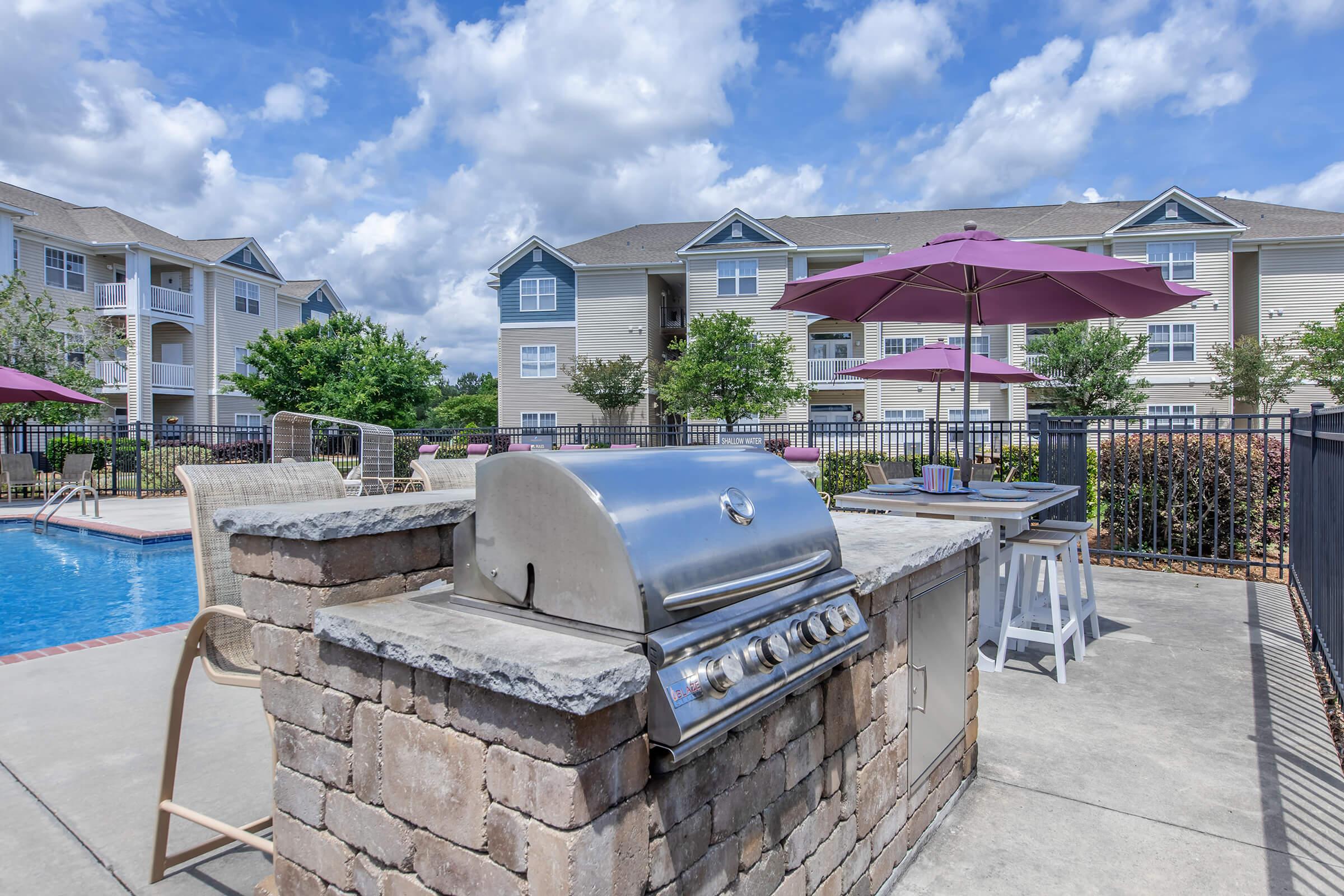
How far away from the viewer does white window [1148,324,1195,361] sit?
23.8 meters

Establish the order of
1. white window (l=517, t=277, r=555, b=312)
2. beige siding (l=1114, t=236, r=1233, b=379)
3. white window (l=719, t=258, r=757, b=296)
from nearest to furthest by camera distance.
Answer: beige siding (l=1114, t=236, r=1233, b=379) → white window (l=719, t=258, r=757, b=296) → white window (l=517, t=277, r=555, b=312)

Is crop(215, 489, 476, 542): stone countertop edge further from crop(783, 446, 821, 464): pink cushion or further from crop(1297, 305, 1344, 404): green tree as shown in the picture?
crop(1297, 305, 1344, 404): green tree

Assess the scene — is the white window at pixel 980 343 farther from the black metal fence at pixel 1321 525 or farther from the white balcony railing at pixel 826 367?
the black metal fence at pixel 1321 525

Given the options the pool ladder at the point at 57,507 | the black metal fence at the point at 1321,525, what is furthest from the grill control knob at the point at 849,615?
the pool ladder at the point at 57,507

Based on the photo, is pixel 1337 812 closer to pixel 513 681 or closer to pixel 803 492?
pixel 803 492

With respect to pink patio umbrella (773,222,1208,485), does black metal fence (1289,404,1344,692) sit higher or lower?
Result: lower

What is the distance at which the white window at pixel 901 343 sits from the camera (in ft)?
83.3

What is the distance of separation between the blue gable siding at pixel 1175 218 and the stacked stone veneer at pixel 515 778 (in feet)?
89.7

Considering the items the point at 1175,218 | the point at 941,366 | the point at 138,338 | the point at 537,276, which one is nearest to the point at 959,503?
the point at 941,366

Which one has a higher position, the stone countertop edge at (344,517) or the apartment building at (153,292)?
the apartment building at (153,292)

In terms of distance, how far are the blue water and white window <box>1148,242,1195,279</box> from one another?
28.1 m

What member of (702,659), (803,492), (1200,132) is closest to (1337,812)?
(803,492)

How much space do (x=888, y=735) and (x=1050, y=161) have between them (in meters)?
40.0

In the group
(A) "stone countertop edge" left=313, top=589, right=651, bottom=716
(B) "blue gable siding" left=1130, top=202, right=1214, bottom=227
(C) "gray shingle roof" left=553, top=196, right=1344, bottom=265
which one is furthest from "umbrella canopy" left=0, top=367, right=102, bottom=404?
(B) "blue gable siding" left=1130, top=202, right=1214, bottom=227
